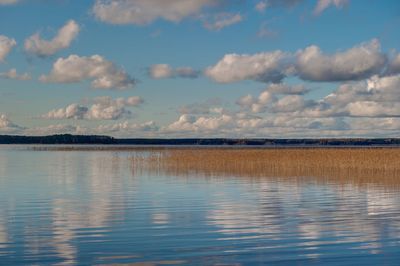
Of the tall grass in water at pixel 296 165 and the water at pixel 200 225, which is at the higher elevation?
the tall grass in water at pixel 296 165

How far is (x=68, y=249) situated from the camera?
1133cm

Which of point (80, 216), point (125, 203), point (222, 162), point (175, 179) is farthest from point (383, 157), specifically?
point (80, 216)

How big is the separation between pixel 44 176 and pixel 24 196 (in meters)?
10.9

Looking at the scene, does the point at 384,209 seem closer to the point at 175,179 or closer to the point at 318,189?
the point at 318,189

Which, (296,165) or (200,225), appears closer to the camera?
(200,225)

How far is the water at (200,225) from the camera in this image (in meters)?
10.7

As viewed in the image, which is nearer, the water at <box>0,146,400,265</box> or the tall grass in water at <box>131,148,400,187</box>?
the water at <box>0,146,400,265</box>

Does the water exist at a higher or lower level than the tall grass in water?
lower

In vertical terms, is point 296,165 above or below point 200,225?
above

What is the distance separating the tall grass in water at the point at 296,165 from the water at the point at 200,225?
249 inches

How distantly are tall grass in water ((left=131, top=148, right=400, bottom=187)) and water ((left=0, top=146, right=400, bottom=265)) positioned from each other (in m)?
6.32

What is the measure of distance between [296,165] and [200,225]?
26830 mm

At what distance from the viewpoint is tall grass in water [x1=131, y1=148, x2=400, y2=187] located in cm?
3282

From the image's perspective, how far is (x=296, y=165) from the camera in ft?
133
